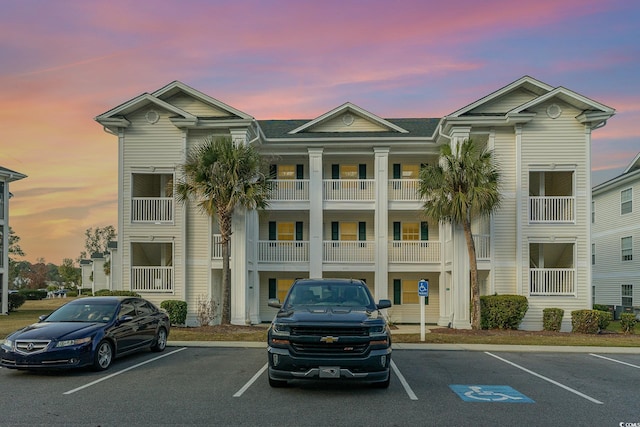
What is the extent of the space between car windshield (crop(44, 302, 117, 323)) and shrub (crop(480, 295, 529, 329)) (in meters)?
14.4

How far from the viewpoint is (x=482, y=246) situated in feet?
75.9

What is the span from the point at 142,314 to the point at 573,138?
A: 18.4m

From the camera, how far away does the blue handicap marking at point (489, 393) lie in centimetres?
907

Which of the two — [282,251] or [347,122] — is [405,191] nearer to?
[347,122]

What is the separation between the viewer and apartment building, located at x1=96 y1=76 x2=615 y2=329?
2281 centimetres

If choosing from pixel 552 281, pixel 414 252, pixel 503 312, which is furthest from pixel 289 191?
pixel 552 281

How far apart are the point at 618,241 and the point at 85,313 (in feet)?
103

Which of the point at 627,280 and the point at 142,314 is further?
the point at 627,280

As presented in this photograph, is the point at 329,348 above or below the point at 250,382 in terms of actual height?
above

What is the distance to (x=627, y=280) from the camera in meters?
32.4

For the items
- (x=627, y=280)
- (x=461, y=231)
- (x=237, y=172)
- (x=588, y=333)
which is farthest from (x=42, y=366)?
(x=627, y=280)

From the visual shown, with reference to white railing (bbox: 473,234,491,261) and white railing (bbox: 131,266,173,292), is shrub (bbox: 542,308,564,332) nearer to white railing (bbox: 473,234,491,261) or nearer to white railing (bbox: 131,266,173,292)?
white railing (bbox: 473,234,491,261)

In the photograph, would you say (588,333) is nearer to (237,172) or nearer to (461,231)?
(461,231)

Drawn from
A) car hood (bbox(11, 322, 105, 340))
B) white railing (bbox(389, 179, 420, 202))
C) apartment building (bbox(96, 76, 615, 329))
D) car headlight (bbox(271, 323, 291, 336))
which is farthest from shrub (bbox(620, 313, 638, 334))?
car hood (bbox(11, 322, 105, 340))
